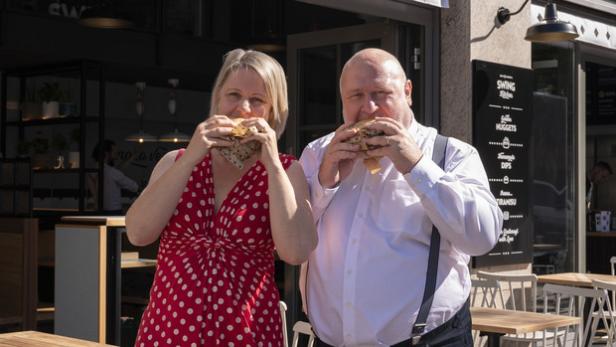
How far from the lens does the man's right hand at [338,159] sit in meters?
2.06

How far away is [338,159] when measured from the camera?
2.12 m

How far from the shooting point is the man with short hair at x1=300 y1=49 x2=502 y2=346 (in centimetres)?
204

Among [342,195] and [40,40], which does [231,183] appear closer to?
[342,195]

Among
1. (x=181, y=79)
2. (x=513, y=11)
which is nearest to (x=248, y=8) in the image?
(x=181, y=79)

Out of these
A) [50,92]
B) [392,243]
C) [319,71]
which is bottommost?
[392,243]

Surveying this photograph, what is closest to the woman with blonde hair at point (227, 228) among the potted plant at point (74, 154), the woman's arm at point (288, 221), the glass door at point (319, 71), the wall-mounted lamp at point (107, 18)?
the woman's arm at point (288, 221)

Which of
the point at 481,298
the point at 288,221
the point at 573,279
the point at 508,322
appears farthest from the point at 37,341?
the point at 573,279

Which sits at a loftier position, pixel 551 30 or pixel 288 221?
pixel 551 30

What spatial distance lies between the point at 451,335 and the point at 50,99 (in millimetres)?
10358

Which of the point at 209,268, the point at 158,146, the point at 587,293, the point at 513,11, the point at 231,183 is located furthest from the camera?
the point at 158,146

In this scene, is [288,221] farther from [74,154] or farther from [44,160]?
[44,160]

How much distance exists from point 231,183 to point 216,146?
15 cm

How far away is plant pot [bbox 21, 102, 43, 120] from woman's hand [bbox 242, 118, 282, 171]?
10377 millimetres

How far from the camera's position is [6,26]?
1059 centimetres
